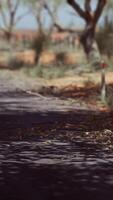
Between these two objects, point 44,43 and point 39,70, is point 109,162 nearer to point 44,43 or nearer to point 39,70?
point 39,70

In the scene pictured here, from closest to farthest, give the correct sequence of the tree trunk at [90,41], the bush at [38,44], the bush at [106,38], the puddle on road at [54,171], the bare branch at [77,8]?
the puddle on road at [54,171] < the bare branch at [77,8] < the tree trunk at [90,41] < the bush at [106,38] < the bush at [38,44]

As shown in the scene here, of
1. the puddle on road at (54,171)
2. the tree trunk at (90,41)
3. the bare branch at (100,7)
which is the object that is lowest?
the puddle on road at (54,171)

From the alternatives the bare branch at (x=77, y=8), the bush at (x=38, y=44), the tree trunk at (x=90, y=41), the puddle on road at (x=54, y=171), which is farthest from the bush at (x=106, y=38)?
the puddle on road at (x=54, y=171)

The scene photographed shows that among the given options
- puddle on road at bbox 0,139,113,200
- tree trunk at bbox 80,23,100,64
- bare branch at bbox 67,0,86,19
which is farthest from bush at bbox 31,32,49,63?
puddle on road at bbox 0,139,113,200

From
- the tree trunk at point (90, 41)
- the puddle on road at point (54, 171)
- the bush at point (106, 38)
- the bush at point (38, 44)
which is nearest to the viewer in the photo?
the puddle on road at point (54, 171)

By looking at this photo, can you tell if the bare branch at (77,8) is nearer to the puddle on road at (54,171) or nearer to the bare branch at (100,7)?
the bare branch at (100,7)

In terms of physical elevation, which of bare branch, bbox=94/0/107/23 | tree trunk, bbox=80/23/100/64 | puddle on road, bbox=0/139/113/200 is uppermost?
bare branch, bbox=94/0/107/23

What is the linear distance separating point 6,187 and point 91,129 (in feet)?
20.1

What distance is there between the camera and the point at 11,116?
17688 mm

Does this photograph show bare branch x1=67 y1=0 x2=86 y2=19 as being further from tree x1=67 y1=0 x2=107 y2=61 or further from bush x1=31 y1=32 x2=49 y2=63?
bush x1=31 y1=32 x2=49 y2=63

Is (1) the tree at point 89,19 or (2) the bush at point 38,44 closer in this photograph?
(1) the tree at point 89,19

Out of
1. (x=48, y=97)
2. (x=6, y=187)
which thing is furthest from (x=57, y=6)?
(x=6, y=187)

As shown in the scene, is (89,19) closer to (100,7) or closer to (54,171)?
(100,7)

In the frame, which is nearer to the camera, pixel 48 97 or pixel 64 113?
pixel 64 113
